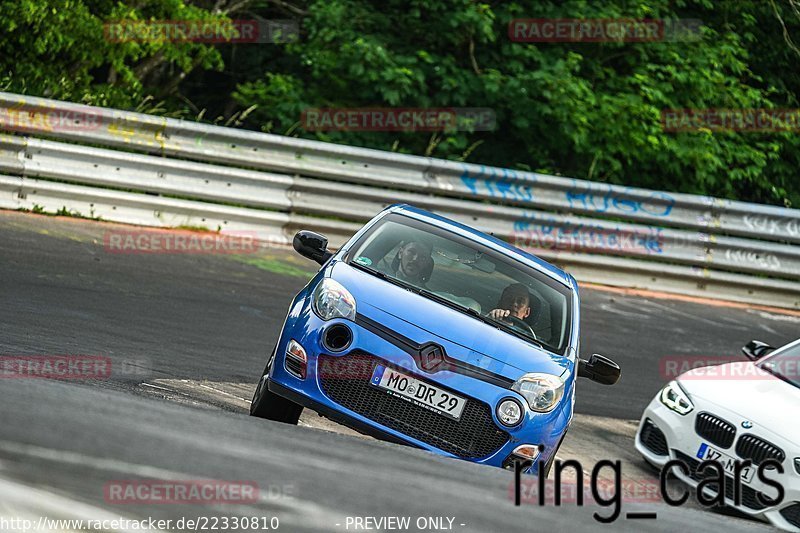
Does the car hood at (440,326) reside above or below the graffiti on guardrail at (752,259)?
above

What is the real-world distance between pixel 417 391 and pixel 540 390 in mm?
728

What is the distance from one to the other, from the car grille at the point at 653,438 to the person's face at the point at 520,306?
5.88 ft

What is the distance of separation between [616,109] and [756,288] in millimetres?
3239

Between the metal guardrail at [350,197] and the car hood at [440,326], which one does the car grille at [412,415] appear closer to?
the car hood at [440,326]

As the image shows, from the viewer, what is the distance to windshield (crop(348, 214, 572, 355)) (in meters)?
7.59

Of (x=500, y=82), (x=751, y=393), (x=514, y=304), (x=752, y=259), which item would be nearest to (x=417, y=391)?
(x=514, y=304)

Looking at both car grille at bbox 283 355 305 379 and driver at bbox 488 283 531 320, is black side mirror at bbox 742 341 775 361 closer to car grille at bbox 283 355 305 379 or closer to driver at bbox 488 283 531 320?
driver at bbox 488 283 531 320

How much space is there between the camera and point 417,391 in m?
6.63

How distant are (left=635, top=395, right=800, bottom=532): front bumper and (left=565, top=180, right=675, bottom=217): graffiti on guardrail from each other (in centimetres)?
637

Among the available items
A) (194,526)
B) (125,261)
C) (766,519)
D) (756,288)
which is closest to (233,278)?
(125,261)

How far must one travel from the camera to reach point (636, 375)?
448 inches

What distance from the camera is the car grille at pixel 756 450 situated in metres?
8.13

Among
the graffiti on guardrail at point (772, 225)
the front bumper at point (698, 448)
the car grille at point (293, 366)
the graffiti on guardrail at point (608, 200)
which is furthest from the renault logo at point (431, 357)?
the graffiti on guardrail at point (772, 225)

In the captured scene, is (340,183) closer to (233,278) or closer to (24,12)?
(233,278)
